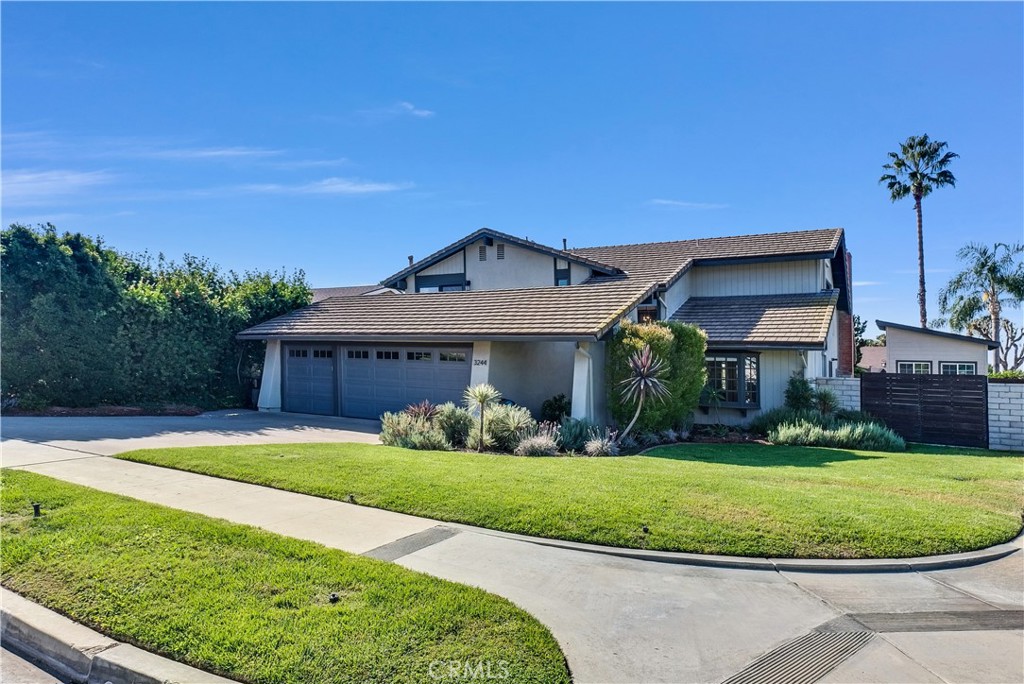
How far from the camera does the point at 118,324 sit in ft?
60.5

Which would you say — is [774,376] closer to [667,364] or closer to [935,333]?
[667,364]

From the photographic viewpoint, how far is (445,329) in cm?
1608

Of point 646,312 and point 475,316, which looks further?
point 646,312

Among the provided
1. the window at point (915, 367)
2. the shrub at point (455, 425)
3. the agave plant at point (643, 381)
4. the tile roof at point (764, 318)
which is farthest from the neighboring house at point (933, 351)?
the shrub at point (455, 425)

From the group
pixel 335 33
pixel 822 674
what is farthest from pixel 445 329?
pixel 822 674

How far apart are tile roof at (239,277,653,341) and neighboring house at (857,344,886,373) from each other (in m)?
29.6

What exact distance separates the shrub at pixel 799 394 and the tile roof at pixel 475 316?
5.28 meters

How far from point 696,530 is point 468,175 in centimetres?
1814

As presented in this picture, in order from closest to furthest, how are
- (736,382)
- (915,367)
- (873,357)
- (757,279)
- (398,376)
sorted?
(398,376) → (736,382) → (757,279) → (915,367) → (873,357)

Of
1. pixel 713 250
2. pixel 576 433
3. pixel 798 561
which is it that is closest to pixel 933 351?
pixel 713 250

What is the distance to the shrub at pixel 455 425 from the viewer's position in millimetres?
13336

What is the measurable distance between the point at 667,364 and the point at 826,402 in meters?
5.93

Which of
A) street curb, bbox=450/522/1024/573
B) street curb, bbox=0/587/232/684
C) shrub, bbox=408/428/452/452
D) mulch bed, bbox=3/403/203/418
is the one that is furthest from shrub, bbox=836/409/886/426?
mulch bed, bbox=3/403/203/418

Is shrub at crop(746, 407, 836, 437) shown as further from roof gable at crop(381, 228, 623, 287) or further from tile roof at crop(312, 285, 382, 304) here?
tile roof at crop(312, 285, 382, 304)
